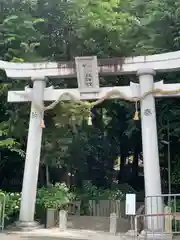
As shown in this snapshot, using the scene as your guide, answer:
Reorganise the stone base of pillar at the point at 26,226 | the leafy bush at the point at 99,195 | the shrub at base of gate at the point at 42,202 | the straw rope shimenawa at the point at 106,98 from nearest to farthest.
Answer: the stone base of pillar at the point at 26,226, the straw rope shimenawa at the point at 106,98, the shrub at base of gate at the point at 42,202, the leafy bush at the point at 99,195

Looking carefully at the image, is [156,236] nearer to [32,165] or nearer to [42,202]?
[42,202]

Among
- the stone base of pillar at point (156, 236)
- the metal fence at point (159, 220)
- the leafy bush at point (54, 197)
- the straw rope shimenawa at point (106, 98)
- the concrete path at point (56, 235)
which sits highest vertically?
the straw rope shimenawa at point (106, 98)

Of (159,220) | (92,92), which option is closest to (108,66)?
(92,92)

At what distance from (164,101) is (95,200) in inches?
174

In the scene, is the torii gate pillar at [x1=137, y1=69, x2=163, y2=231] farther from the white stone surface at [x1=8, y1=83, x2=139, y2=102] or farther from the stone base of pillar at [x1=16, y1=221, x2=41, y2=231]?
the stone base of pillar at [x1=16, y1=221, x2=41, y2=231]

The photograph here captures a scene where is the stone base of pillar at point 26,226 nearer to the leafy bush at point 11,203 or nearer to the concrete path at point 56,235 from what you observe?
the concrete path at point 56,235

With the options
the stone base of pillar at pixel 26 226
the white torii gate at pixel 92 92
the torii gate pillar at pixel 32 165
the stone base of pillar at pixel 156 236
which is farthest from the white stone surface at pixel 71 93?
the stone base of pillar at pixel 156 236

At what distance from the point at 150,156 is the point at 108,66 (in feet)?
10.1

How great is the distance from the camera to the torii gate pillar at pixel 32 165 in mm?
9898

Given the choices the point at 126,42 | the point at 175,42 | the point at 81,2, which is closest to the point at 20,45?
the point at 81,2

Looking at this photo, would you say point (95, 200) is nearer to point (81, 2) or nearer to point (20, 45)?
point (20, 45)

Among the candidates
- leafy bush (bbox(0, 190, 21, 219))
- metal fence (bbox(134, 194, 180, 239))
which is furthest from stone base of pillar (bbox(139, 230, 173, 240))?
leafy bush (bbox(0, 190, 21, 219))

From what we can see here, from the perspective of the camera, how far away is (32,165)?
10.2 metres

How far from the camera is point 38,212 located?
429 inches
